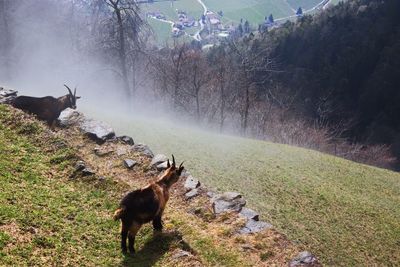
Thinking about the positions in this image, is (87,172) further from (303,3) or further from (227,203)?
(303,3)

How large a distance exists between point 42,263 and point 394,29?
312ft

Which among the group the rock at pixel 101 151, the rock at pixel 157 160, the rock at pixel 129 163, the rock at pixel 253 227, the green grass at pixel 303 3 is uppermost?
the green grass at pixel 303 3

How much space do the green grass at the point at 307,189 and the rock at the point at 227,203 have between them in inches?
102

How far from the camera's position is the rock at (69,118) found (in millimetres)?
19609

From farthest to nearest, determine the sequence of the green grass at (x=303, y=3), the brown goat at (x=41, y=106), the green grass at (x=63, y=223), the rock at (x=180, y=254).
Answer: the green grass at (x=303, y=3)
the brown goat at (x=41, y=106)
the rock at (x=180, y=254)
the green grass at (x=63, y=223)

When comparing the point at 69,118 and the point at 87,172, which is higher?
the point at 69,118

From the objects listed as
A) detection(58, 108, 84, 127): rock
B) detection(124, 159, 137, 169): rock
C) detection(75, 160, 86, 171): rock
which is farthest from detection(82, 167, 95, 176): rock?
detection(58, 108, 84, 127): rock

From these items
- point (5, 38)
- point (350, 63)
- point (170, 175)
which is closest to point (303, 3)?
point (350, 63)

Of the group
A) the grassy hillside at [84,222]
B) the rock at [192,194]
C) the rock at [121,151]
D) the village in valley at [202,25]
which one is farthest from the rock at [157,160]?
the village in valley at [202,25]

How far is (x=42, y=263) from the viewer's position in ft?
29.4

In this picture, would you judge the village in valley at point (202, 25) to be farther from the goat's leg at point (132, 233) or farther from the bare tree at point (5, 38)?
the goat's leg at point (132, 233)

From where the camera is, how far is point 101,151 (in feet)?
57.0

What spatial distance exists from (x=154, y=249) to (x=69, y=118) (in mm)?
11205

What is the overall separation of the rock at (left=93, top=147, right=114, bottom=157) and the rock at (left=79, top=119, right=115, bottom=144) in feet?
2.04
